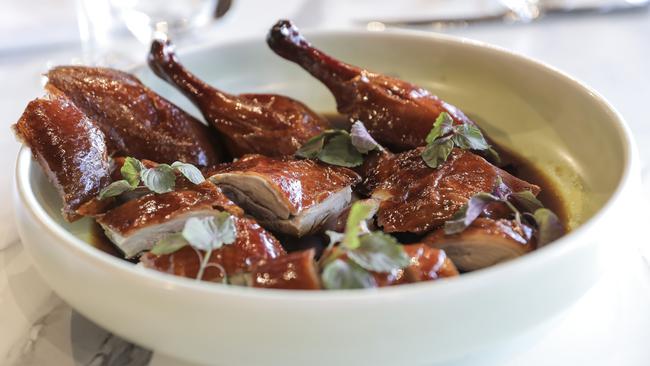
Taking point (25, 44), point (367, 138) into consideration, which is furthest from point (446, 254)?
point (25, 44)

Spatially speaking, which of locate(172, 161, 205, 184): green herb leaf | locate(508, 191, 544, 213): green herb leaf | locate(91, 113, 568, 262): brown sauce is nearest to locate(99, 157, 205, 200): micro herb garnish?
locate(172, 161, 205, 184): green herb leaf

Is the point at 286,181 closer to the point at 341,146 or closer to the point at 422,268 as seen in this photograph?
the point at 341,146

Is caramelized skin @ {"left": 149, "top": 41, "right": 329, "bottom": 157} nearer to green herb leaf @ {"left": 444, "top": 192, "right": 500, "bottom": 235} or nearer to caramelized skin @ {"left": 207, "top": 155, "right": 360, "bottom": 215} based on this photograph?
caramelized skin @ {"left": 207, "top": 155, "right": 360, "bottom": 215}

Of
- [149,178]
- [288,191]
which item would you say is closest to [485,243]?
[288,191]

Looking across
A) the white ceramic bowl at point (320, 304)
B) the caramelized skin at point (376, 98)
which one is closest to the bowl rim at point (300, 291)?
the white ceramic bowl at point (320, 304)

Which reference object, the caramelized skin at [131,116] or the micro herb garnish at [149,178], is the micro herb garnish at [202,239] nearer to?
the micro herb garnish at [149,178]
